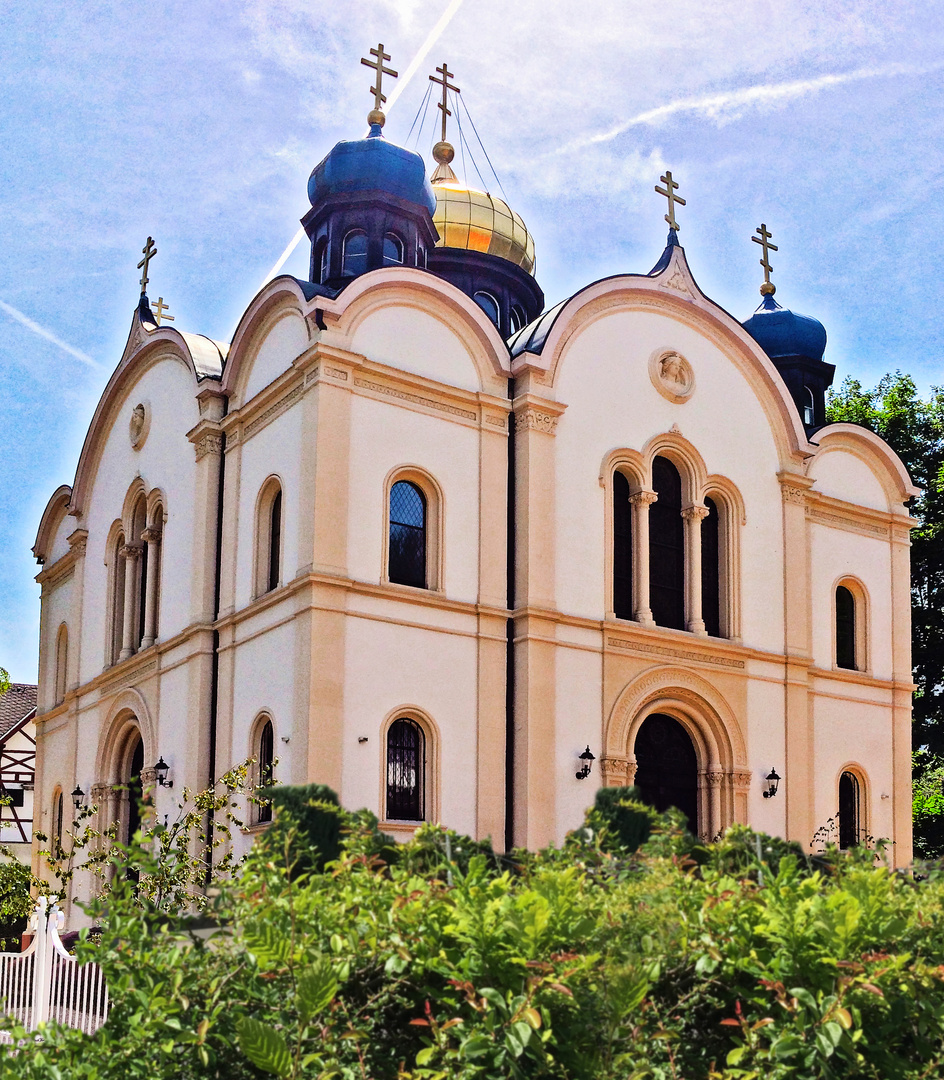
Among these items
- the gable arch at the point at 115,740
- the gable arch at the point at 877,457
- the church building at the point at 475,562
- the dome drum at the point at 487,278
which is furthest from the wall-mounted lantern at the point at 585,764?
the dome drum at the point at 487,278

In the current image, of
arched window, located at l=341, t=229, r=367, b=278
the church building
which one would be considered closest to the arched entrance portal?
the church building

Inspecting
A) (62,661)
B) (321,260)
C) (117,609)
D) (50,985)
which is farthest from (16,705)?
(50,985)

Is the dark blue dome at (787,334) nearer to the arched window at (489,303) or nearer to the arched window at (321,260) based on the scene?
the arched window at (489,303)

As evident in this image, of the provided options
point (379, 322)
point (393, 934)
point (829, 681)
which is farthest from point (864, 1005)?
point (829, 681)

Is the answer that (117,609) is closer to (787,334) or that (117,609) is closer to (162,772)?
(162,772)

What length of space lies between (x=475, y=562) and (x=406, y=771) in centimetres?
314

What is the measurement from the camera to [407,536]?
20.5 metres

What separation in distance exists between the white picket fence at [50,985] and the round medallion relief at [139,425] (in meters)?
12.7

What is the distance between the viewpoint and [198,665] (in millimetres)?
21844

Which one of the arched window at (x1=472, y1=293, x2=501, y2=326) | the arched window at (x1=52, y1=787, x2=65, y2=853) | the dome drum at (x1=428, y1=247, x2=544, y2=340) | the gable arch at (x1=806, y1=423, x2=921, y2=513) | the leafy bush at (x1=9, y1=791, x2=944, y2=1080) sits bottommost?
the leafy bush at (x1=9, y1=791, x2=944, y2=1080)

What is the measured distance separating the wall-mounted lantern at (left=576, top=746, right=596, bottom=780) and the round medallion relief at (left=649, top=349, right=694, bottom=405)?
20.0 feet

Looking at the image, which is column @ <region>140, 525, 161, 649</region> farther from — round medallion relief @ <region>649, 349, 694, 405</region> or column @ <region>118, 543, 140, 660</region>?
round medallion relief @ <region>649, 349, 694, 405</region>

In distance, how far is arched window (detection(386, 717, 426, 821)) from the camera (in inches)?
766

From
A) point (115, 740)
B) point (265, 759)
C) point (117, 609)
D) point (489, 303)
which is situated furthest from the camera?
point (489, 303)
